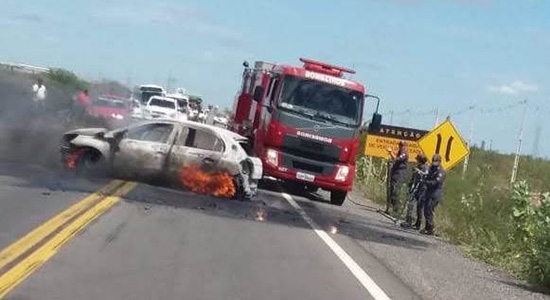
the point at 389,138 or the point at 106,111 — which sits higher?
the point at 389,138

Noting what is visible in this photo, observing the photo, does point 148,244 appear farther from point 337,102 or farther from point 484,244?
point 337,102

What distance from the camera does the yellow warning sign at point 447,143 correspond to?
77.6 feet

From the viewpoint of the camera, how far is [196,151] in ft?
65.6

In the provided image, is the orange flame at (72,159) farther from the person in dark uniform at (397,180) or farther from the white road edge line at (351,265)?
the person in dark uniform at (397,180)

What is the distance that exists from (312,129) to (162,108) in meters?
29.7

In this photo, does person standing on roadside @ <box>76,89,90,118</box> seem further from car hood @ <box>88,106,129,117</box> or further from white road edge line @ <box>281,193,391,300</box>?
white road edge line @ <box>281,193,391,300</box>

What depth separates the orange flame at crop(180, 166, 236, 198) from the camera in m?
20.0

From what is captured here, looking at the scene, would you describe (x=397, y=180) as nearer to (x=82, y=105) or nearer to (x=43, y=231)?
(x=43, y=231)

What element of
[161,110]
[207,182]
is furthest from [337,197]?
[161,110]

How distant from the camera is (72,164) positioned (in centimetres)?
2036

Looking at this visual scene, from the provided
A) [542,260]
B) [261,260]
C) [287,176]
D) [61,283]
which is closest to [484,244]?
[542,260]

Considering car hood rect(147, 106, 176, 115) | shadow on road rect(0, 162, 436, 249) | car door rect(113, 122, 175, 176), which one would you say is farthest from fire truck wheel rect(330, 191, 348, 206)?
car hood rect(147, 106, 176, 115)

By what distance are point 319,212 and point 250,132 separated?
19.8 feet

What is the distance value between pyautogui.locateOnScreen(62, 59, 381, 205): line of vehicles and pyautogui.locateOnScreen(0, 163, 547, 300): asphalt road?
77 centimetres
